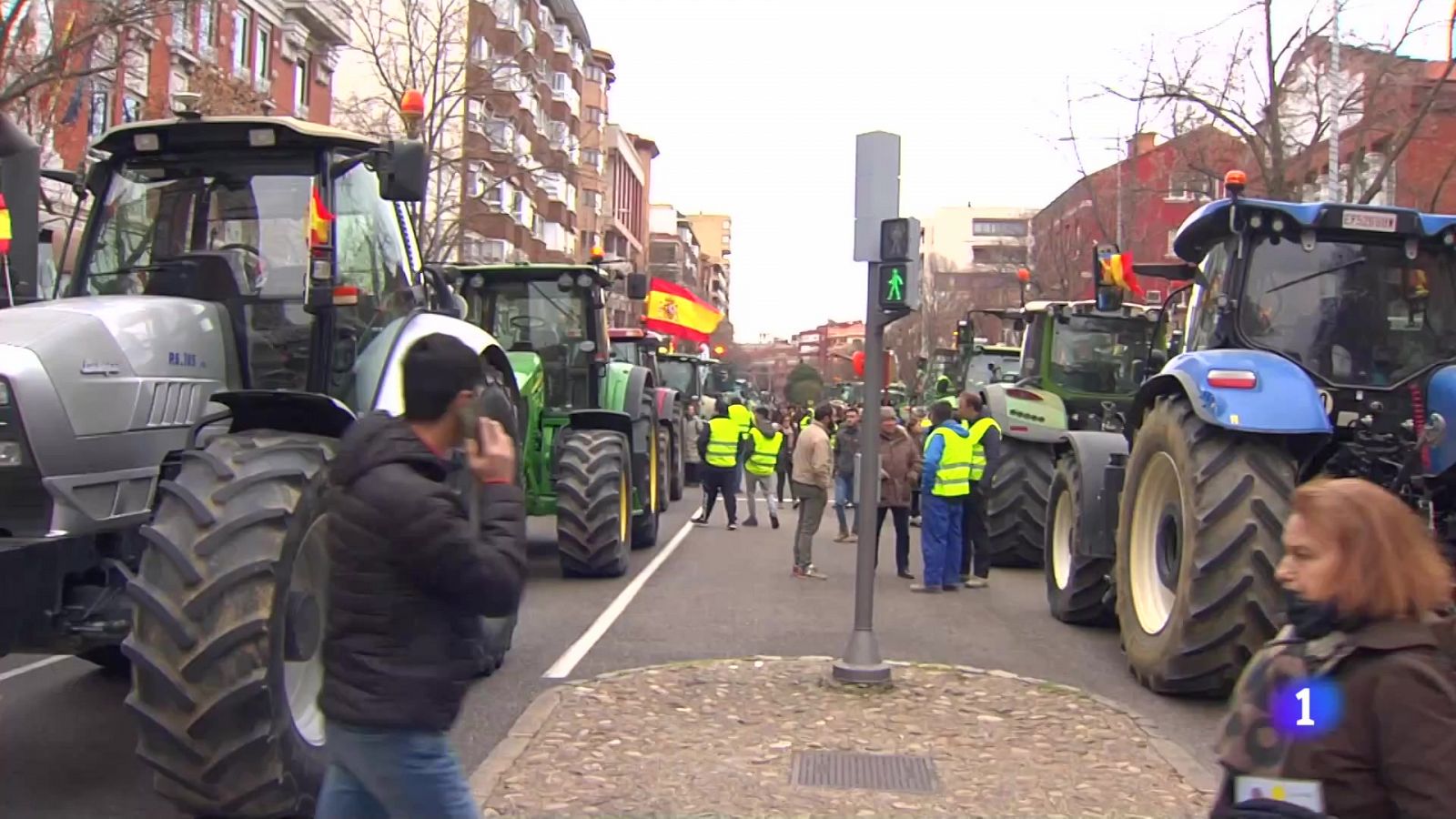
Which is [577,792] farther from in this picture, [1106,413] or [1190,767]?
[1106,413]

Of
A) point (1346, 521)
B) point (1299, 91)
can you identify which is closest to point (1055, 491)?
point (1346, 521)

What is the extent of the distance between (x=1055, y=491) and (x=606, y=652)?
14.9 ft

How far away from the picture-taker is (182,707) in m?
4.47

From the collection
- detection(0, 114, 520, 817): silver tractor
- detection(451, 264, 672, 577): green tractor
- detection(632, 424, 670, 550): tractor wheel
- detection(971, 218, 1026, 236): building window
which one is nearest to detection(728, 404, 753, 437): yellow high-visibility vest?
detection(632, 424, 670, 550): tractor wheel

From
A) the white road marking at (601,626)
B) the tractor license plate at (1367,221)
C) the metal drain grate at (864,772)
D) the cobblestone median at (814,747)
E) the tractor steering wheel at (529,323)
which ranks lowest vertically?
the white road marking at (601,626)

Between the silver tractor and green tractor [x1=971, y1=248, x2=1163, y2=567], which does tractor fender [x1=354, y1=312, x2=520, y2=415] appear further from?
green tractor [x1=971, y1=248, x2=1163, y2=567]

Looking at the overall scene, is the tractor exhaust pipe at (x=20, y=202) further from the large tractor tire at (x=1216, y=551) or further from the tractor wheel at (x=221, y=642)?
the large tractor tire at (x=1216, y=551)

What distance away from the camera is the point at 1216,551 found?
7.07 metres

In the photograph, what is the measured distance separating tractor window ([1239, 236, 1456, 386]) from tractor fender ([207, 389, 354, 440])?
5.56 m

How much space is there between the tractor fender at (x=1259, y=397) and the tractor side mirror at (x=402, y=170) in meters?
4.44

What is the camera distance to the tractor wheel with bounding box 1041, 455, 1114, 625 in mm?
10055

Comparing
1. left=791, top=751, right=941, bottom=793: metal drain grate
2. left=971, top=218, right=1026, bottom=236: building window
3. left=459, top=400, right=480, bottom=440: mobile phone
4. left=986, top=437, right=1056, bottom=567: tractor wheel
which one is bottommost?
left=791, top=751, right=941, bottom=793: metal drain grate

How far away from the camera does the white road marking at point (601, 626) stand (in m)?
8.19

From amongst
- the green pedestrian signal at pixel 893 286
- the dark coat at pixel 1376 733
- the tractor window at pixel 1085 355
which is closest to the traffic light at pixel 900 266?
the green pedestrian signal at pixel 893 286
